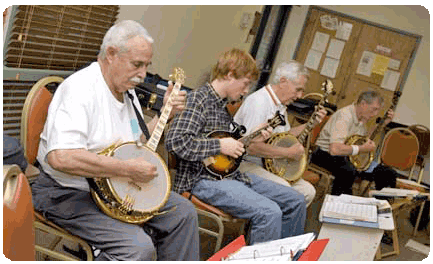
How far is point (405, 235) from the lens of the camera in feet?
16.3

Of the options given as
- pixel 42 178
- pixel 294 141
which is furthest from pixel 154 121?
pixel 294 141

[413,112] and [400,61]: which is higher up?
[400,61]

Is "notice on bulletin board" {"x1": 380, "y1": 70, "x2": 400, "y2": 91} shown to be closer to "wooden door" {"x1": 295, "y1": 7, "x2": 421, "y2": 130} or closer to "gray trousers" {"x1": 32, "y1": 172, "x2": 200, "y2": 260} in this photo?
"wooden door" {"x1": 295, "y1": 7, "x2": 421, "y2": 130}

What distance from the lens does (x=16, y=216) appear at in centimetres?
126

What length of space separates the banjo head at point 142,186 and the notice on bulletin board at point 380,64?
6.08m

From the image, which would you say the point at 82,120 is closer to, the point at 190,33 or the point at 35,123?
the point at 35,123

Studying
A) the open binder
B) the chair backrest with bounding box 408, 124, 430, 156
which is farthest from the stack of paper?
the chair backrest with bounding box 408, 124, 430, 156

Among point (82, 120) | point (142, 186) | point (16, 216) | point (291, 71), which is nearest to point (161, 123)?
point (142, 186)

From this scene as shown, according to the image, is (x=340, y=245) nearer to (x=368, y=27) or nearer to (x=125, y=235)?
(x=125, y=235)

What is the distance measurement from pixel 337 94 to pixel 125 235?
6.37 m

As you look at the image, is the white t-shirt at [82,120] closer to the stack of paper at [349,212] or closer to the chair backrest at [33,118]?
the chair backrest at [33,118]

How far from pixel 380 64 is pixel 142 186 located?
6243mm

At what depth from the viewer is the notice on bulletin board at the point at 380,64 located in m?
7.63

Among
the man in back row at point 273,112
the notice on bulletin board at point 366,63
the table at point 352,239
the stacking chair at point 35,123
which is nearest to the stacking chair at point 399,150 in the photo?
the man in back row at point 273,112
